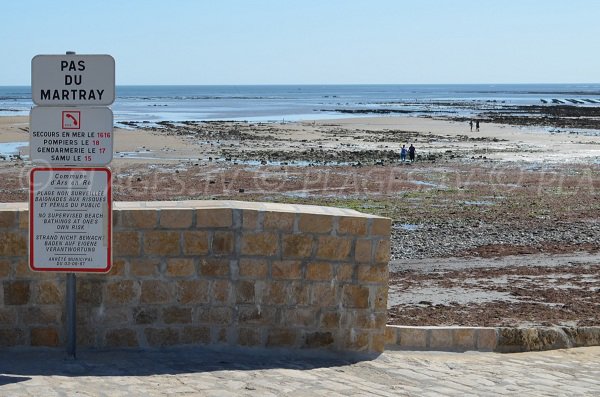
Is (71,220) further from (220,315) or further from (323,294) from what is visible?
(323,294)

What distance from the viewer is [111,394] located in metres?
5.57

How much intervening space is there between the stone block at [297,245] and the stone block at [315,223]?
0.20ft

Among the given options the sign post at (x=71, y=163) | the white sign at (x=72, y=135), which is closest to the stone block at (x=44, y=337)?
the sign post at (x=71, y=163)

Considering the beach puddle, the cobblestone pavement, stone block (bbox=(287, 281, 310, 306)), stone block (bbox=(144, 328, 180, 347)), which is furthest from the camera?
the beach puddle

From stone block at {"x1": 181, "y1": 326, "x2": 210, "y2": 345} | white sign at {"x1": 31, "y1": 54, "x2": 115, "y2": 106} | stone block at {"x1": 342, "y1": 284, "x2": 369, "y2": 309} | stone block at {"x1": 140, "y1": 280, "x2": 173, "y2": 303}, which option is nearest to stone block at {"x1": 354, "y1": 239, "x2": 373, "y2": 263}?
stone block at {"x1": 342, "y1": 284, "x2": 369, "y2": 309}

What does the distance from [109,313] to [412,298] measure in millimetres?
6338

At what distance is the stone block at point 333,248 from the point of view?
701cm

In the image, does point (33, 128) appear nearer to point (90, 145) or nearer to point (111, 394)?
point (90, 145)

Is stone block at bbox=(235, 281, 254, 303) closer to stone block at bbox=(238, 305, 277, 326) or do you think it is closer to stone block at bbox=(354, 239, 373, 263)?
stone block at bbox=(238, 305, 277, 326)

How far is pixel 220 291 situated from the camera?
6.88 meters

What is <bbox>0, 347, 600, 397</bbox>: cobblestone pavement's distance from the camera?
19.0 feet

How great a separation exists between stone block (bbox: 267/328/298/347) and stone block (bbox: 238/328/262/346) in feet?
0.29

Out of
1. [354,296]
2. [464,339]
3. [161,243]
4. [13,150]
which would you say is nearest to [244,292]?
[161,243]

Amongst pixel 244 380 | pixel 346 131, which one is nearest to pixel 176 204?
pixel 244 380
